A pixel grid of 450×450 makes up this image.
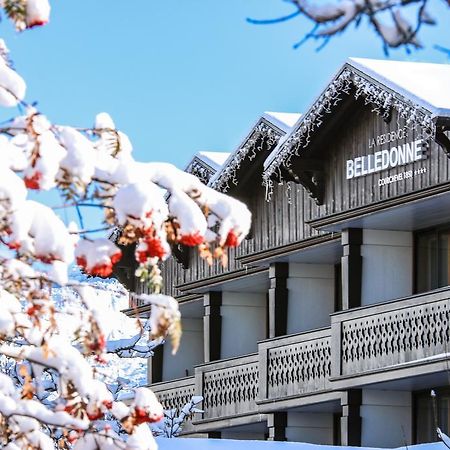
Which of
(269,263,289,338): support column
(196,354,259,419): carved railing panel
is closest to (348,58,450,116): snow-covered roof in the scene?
(269,263,289,338): support column

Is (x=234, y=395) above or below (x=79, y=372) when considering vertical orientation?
above

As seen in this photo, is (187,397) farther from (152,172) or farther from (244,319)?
(152,172)

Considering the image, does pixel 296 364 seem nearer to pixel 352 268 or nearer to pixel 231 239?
pixel 352 268

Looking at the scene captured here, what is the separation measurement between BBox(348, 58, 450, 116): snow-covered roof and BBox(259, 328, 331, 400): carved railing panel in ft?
14.2

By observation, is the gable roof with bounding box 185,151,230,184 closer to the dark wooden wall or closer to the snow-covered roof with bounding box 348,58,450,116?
the dark wooden wall

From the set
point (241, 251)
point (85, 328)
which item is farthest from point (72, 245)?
point (241, 251)

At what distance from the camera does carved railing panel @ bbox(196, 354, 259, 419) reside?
100 feet

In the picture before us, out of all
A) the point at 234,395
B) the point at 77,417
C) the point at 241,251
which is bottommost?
the point at 77,417

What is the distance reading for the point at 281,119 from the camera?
29094 millimetres

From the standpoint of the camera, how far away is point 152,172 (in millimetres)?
8938

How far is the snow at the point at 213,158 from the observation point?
107 ft

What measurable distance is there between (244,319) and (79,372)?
24885mm

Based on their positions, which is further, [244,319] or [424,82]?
[244,319]

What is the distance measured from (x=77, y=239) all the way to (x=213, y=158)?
24.3m
